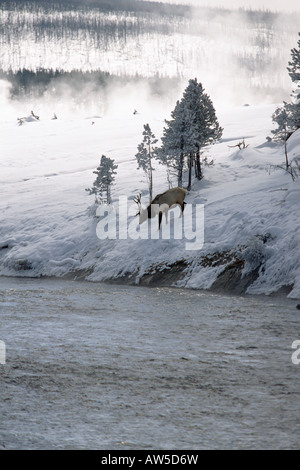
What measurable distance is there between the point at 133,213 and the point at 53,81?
4970 inches

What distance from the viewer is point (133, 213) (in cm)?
3122

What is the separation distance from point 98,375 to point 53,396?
1374 mm

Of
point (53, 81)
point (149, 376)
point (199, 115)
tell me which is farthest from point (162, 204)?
point (53, 81)

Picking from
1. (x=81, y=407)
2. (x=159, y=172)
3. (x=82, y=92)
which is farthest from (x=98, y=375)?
(x=82, y=92)

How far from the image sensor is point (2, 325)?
45.3ft

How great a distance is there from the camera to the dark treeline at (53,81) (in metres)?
146

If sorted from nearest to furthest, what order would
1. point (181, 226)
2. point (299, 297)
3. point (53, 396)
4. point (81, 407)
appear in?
1. point (81, 407)
2. point (53, 396)
3. point (299, 297)
4. point (181, 226)

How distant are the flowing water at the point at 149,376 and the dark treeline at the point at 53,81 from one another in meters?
138

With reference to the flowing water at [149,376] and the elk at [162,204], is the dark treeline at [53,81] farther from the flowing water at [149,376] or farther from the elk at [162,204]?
the flowing water at [149,376]

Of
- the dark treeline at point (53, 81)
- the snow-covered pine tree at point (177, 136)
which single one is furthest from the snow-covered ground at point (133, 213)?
the dark treeline at point (53, 81)

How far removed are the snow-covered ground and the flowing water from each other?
4.62 m

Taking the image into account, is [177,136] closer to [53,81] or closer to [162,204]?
[162,204]

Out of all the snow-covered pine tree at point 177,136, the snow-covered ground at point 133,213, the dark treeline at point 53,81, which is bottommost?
the snow-covered ground at point 133,213
